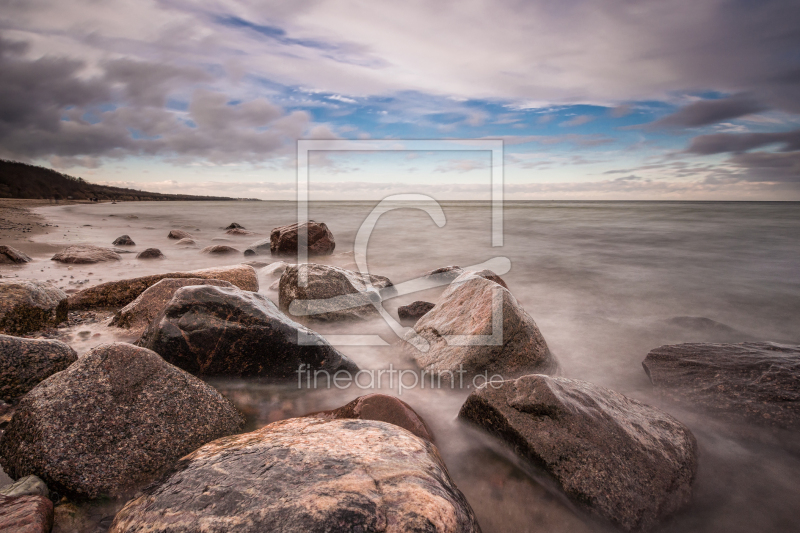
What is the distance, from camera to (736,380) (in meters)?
3.01

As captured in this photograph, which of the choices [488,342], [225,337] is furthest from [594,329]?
[225,337]

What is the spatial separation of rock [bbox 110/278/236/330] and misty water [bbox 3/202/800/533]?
18cm

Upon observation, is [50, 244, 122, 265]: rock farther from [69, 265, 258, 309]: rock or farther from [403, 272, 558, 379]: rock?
[403, 272, 558, 379]: rock

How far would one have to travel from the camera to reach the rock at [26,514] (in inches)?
60.2

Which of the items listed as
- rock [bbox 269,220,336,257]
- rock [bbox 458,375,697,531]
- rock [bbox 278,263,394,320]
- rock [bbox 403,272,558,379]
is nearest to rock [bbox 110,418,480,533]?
rock [bbox 458,375,697,531]

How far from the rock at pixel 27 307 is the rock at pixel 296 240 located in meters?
5.94

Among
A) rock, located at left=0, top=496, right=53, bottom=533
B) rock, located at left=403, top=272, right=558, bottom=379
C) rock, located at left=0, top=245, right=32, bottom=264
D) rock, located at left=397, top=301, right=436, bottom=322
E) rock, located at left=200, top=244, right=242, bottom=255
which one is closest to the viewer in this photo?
rock, located at left=0, top=496, right=53, bottom=533

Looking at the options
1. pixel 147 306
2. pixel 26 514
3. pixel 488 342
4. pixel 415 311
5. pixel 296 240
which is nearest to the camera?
pixel 26 514

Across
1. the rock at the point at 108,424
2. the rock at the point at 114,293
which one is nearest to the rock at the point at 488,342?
the rock at the point at 108,424

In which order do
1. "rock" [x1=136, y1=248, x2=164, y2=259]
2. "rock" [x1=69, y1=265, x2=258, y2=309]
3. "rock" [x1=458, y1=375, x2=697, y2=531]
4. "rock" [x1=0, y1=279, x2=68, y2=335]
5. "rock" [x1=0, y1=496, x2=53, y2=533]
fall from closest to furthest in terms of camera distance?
1. "rock" [x1=0, y1=496, x2=53, y2=533]
2. "rock" [x1=458, y1=375, x2=697, y2=531]
3. "rock" [x1=0, y1=279, x2=68, y2=335]
4. "rock" [x1=69, y1=265, x2=258, y2=309]
5. "rock" [x1=136, y1=248, x2=164, y2=259]

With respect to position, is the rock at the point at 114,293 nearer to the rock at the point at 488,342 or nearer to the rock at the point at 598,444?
the rock at the point at 488,342

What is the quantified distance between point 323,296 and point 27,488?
326cm

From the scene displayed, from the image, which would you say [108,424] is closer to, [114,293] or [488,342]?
[488,342]

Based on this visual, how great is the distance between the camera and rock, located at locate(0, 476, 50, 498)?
172 centimetres
